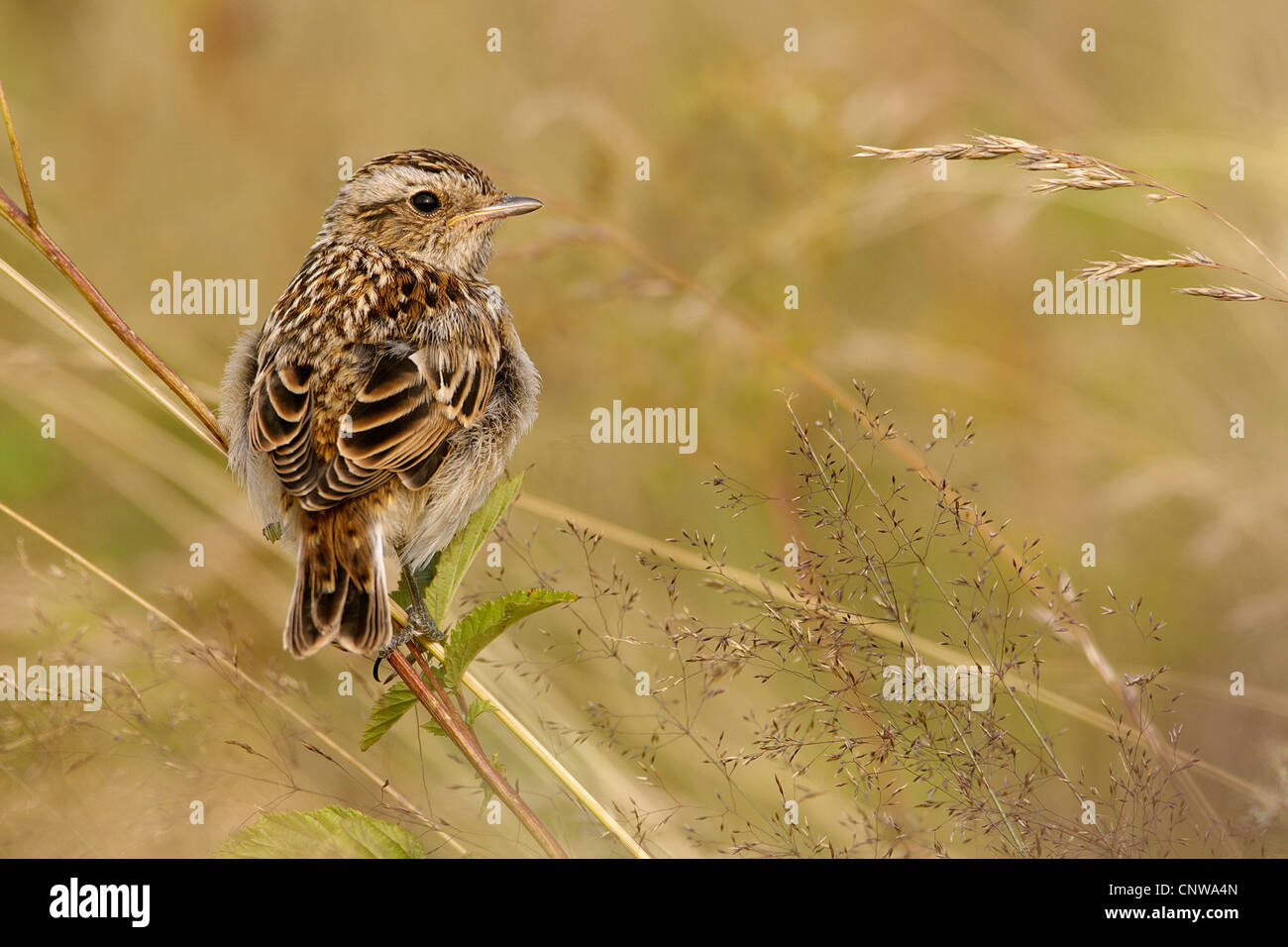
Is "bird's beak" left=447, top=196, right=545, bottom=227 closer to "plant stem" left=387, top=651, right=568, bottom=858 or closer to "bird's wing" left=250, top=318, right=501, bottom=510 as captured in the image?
"bird's wing" left=250, top=318, right=501, bottom=510

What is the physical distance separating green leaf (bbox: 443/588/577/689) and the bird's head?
1.85 meters

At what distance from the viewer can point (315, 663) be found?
14.1 ft

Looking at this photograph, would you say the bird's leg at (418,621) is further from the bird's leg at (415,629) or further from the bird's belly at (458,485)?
the bird's belly at (458,485)

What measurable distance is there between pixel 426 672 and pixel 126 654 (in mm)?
1453

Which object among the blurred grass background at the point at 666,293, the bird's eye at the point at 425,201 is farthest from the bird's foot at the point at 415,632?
the bird's eye at the point at 425,201

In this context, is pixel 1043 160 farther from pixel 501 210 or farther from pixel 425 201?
pixel 425 201

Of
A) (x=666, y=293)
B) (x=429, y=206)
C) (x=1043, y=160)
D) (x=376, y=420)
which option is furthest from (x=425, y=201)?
(x=1043, y=160)

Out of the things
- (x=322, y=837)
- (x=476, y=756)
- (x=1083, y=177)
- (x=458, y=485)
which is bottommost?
(x=322, y=837)

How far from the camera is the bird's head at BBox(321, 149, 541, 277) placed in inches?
152

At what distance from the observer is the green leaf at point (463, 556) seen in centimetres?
246

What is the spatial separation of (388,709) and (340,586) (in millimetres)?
467

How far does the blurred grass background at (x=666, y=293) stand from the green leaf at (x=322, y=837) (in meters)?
0.88

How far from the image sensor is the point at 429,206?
389 centimetres

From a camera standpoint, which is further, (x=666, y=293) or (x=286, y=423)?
(x=666, y=293)
